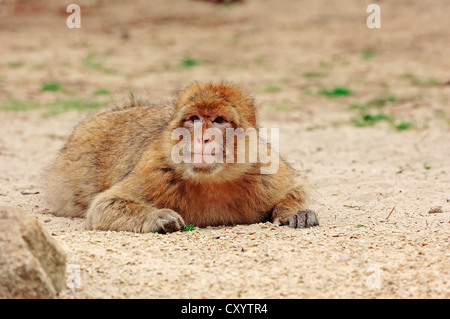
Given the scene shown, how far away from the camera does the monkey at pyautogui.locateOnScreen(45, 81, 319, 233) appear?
18.4 ft

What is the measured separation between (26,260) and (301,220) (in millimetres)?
2712

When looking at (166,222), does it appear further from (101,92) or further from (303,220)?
(101,92)

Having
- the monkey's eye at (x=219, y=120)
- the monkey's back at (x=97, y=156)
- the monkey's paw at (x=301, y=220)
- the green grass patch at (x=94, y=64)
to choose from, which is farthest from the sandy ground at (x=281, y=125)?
the monkey's eye at (x=219, y=120)

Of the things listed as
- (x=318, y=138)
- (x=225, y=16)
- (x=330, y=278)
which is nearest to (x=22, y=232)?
(x=330, y=278)

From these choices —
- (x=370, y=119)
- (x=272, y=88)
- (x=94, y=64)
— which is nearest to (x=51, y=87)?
(x=94, y=64)

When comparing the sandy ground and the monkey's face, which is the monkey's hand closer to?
the sandy ground

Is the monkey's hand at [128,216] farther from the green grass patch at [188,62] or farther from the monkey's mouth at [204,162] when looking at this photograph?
the green grass patch at [188,62]

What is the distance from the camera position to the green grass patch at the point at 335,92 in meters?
14.1

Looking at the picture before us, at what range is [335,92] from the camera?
14.2m

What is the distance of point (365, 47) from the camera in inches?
719

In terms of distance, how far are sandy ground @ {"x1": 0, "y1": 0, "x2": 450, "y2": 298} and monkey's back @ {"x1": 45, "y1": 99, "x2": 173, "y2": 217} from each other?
0.27m

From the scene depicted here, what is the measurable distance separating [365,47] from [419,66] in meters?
2.40

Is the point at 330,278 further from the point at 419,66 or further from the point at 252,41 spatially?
the point at 252,41

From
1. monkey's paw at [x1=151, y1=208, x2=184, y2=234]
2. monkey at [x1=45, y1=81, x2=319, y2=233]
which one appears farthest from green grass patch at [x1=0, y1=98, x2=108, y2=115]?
monkey's paw at [x1=151, y1=208, x2=184, y2=234]
